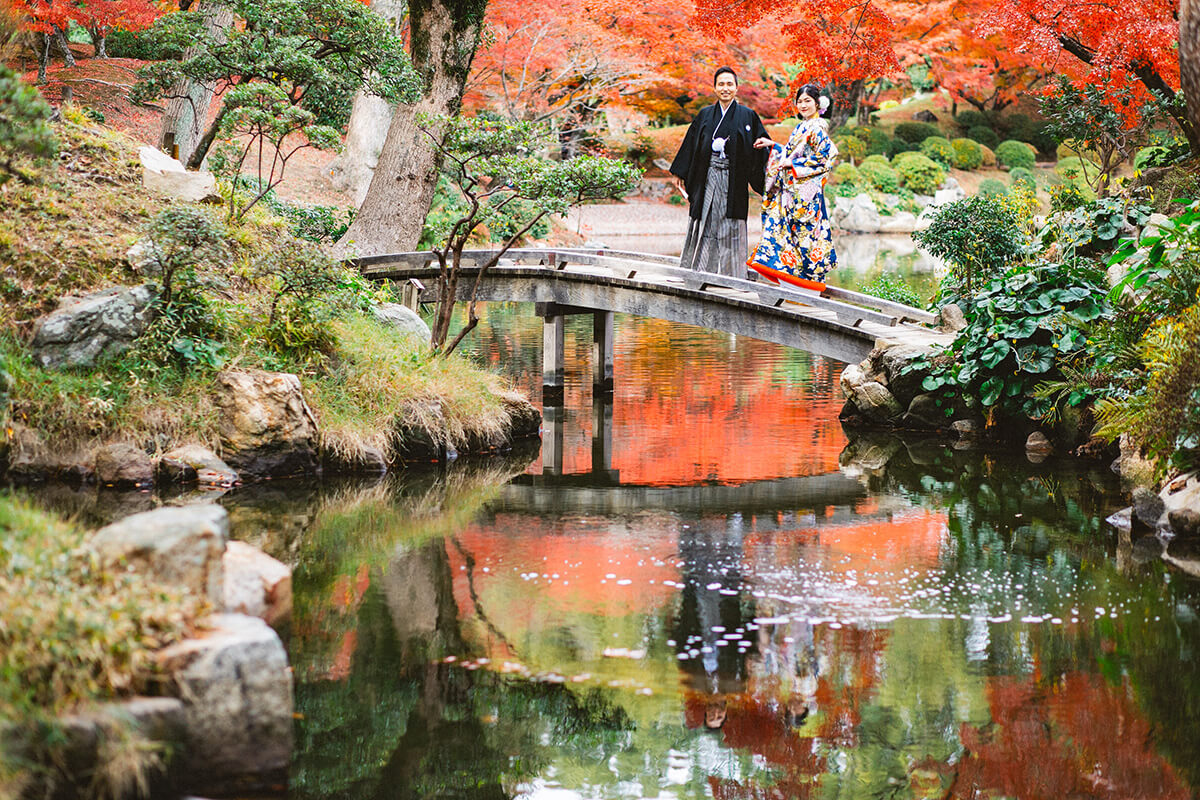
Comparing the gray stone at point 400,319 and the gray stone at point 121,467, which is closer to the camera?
the gray stone at point 121,467

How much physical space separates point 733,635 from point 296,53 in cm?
724

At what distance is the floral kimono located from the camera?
11.4 metres

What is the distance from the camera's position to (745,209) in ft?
39.0

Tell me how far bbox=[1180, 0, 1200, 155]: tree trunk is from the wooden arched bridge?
333 cm

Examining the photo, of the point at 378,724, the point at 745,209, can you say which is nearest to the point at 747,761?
the point at 378,724

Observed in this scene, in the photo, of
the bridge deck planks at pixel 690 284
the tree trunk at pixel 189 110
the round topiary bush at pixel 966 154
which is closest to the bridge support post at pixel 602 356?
the bridge deck planks at pixel 690 284

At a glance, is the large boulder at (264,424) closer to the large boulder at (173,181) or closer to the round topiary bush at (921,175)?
the large boulder at (173,181)

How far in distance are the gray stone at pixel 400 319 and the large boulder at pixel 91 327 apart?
222cm

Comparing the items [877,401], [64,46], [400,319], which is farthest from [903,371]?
[64,46]

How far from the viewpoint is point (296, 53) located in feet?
34.3

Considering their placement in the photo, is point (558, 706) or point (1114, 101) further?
point (1114, 101)

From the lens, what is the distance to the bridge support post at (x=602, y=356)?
42.4 feet

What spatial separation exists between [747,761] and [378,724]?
1.41m

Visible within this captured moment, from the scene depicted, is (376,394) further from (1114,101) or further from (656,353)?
(1114,101)
